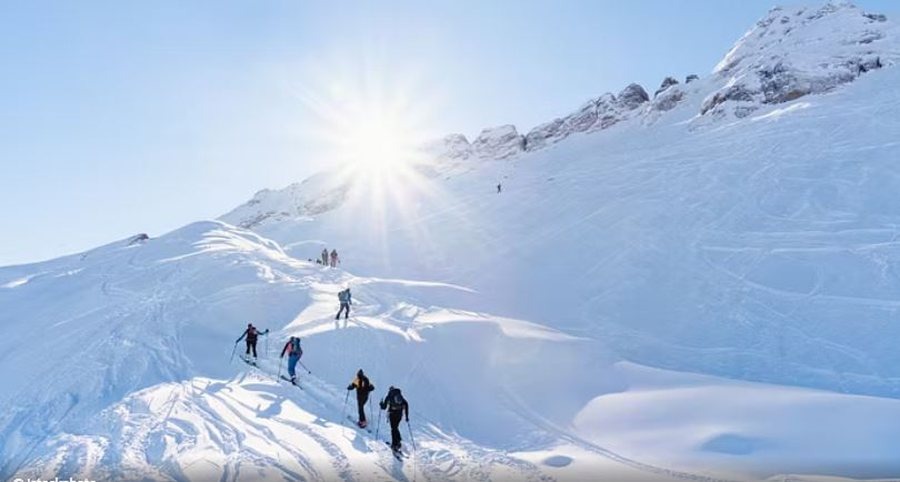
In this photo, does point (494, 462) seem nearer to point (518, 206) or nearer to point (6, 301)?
point (6, 301)

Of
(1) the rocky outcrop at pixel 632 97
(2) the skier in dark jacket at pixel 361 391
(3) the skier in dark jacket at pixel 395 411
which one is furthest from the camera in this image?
(1) the rocky outcrop at pixel 632 97

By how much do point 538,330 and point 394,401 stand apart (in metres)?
10.6

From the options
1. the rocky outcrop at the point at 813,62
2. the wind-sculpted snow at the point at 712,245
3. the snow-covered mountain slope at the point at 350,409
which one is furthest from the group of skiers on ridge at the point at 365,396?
the rocky outcrop at the point at 813,62

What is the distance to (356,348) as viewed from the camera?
20141 millimetres

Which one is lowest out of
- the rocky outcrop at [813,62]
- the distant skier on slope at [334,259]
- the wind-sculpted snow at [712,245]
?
the wind-sculpted snow at [712,245]

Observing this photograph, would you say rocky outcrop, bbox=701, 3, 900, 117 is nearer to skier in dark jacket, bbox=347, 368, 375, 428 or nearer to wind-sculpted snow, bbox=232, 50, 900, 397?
wind-sculpted snow, bbox=232, 50, 900, 397

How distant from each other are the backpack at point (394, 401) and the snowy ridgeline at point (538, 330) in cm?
85

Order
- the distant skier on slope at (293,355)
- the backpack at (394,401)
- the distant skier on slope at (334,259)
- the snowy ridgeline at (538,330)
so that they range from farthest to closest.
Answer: the distant skier on slope at (334,259) < the distant skier on slope at (293,355) < the backpack at (394,401) < the snowy ridgeline at (538,330)

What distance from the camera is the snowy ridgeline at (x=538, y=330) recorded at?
12633 millimetres

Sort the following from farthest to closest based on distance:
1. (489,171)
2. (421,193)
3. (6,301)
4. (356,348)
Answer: (489,171), (421,193), (6,301), (356,348)

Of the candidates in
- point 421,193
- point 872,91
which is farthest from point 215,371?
point 872,91

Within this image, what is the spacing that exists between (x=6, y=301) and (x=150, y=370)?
14437mm

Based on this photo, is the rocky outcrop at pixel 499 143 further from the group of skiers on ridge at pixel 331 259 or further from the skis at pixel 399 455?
the skis at pixel 399 455

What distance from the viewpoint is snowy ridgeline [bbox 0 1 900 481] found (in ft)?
41.4
